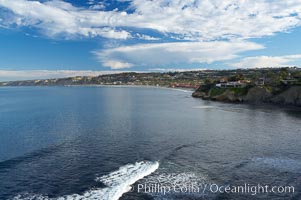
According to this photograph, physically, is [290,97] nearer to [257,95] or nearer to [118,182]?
[257,95]

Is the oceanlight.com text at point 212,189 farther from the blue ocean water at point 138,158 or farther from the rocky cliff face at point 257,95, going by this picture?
the rocky cliff face at point 257,95

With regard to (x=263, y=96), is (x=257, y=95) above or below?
above

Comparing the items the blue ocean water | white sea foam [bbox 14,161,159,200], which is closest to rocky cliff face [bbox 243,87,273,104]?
the blue ocean water

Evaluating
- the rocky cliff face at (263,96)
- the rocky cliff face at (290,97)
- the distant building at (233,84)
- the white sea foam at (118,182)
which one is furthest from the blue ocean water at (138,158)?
the distant building at (233,84)

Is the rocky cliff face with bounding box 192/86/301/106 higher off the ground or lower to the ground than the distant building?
lower

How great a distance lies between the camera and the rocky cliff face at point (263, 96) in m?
91.2

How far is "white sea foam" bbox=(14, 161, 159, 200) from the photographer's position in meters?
21.8

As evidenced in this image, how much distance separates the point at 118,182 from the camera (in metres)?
24.6

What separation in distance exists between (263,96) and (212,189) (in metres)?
86.2

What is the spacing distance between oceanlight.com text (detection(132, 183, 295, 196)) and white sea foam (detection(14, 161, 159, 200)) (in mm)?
1407

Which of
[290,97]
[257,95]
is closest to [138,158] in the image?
[290,97]

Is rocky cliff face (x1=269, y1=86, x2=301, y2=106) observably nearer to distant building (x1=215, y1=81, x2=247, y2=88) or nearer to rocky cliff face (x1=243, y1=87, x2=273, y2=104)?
rocky cliff face (x1=243, y1=87, x2=273, y2=104)

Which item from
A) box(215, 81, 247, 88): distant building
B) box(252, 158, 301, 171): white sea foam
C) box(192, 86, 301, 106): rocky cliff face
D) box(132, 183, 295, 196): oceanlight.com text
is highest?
box(215, 81, 247, 88): distant building

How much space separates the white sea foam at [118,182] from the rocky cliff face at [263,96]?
75722 mm
